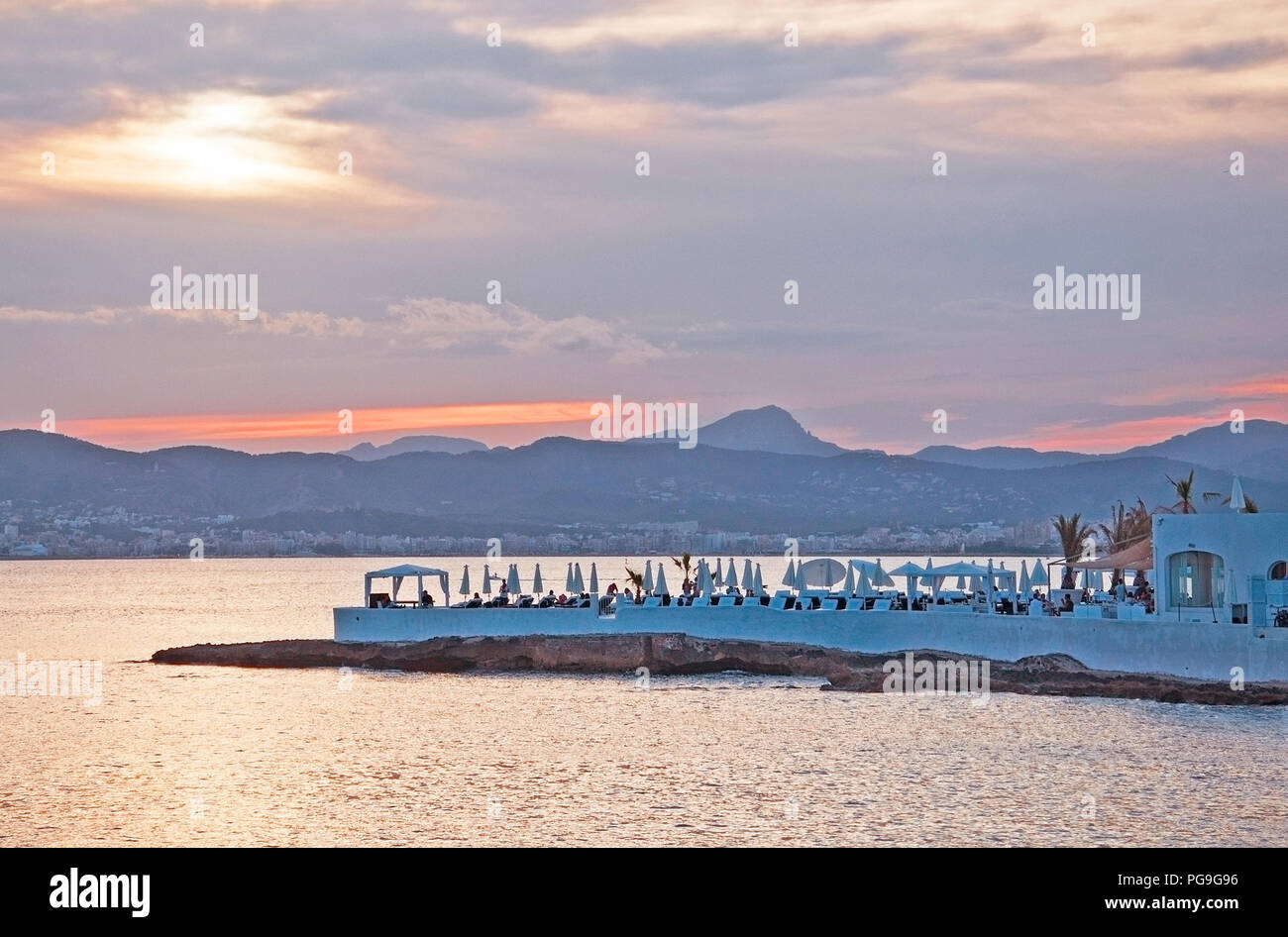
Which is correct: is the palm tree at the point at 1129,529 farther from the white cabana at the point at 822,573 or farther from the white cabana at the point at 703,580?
the white cabana at the point at 703,580

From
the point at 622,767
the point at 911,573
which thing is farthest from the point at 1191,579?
the point at 622,767

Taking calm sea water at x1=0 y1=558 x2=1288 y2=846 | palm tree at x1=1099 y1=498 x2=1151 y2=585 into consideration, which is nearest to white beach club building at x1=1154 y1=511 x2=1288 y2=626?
calm sea water at x1=0 y1=558 x2=1288 y2=846

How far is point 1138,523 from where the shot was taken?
48094 mm

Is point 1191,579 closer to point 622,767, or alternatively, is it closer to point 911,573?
point 911,573

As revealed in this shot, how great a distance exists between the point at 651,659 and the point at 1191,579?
16.9 meters

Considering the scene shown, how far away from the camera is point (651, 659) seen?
144 feet

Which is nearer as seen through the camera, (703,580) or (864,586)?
(703,580)

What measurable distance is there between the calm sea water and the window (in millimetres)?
2559

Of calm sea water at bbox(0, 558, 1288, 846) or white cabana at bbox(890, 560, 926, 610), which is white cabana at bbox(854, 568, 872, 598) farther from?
calm sea water at bbox(0, 558, 1288, 846)

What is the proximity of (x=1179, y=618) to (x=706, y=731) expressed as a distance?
10.8 m

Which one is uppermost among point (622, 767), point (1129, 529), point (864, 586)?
point (1129, 529)

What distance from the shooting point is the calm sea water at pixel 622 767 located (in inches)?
861
